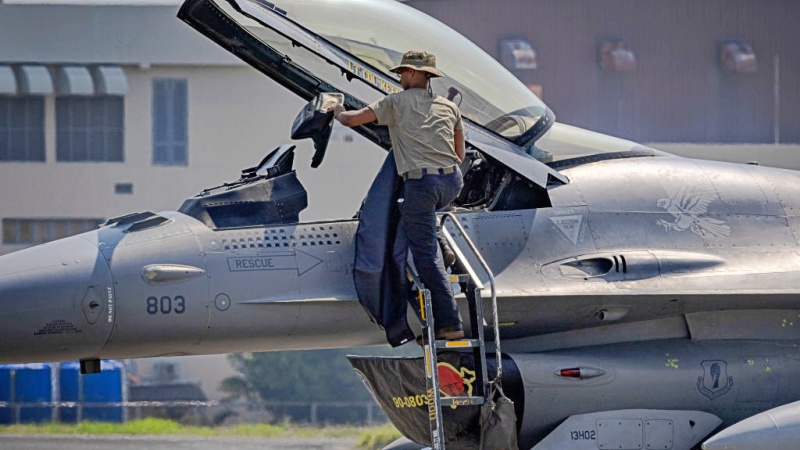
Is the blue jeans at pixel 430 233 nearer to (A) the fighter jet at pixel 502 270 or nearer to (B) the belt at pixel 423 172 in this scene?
(B) the belt at pixel 423 172

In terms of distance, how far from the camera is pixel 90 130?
98.6 feet

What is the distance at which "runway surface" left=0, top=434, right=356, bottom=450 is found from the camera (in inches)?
560

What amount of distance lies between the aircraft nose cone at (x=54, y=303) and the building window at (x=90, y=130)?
72.5ft

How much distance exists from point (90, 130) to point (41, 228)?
2455mm

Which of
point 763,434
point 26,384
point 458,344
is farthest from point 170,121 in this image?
point 763,434

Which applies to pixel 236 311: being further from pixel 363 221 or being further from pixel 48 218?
pixel 48 218

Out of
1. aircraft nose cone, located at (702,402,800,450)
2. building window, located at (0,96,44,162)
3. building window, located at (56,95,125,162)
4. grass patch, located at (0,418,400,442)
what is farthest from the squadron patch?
building window, located at (0,96,44,162)

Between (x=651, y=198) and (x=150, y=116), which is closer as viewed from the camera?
(x=651, y=198)

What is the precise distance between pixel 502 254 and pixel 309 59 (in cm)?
186

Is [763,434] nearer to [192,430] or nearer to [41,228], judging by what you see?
[192,430]

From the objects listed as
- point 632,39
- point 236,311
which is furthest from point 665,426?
point 632,39

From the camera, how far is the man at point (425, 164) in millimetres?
8078

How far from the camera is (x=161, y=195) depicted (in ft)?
96.8

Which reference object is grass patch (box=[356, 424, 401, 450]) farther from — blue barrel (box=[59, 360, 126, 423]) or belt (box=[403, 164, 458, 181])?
blue barrel (box=[59, 360, 126, 423])
